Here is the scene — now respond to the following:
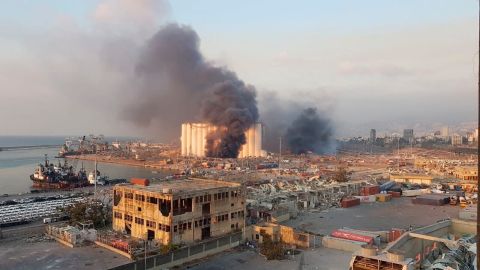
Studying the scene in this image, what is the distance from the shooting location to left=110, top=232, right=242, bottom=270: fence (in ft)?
48.8

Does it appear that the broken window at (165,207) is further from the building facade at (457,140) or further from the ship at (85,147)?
the building facade at (457,140)

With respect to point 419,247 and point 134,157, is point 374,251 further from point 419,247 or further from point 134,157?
point 134,157

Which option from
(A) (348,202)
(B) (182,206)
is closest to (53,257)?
(B) (182,206)

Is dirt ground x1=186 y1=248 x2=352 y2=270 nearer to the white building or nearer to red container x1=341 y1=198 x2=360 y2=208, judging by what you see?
red container x1=341 y1=198 x2=360 y2=208

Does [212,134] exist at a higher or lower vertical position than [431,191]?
higher

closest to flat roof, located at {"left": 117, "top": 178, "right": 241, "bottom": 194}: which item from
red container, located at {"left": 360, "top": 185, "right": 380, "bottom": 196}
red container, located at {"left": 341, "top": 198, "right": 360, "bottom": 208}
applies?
red container, located at {"left": 341, "top": 198, "right": 360, "bottom": 208}

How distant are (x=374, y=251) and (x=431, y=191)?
939 inches

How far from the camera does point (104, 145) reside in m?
115

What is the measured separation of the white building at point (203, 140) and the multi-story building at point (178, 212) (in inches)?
2066

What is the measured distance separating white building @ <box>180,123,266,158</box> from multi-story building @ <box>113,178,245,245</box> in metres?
52.5

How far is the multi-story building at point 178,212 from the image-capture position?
17578 millimetres

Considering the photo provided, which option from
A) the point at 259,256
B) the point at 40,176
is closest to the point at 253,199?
the point at 259,256

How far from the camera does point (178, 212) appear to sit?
17.8 metres

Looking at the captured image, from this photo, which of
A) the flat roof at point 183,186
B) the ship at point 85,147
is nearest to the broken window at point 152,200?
the flat roof at point 183,186
